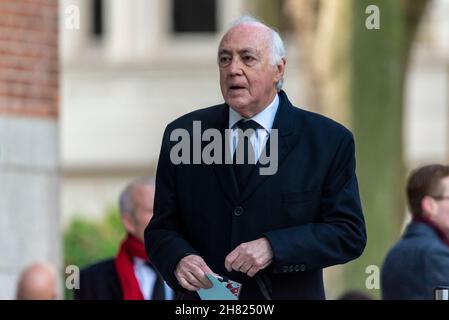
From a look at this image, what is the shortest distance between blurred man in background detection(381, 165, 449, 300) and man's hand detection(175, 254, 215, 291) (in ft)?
6.53

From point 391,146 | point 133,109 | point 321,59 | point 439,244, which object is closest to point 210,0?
point 133,109

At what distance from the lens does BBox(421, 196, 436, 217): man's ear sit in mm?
7066

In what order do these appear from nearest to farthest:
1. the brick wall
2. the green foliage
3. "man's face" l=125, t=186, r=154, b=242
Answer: "man's face" l=125, t=186, r=154, b=242, the brick wall, the green foliage

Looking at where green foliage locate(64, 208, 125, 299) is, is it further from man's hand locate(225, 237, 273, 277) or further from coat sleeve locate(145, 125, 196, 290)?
man's hand locate(225, 237, 273, 277)

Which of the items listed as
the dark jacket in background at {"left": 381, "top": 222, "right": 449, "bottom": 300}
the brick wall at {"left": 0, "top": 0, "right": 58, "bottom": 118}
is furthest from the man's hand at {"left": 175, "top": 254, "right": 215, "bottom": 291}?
the brick wall at {"left": 0, "top": 0, "right": 58, "bottom": 118}

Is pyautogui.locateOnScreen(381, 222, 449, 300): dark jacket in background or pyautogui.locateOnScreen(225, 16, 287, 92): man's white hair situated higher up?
pyautogui.locateOnScreen(225, 16, 287, 92): man's white hair

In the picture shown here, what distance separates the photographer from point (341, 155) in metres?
5.07

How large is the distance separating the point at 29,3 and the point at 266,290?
18.3ft

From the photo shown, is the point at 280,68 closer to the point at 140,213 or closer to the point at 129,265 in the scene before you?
the point at 129,265

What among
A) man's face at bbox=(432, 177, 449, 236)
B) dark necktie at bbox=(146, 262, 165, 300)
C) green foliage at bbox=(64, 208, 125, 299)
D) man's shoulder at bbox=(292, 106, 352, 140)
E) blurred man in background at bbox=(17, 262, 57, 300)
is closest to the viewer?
man's shoulder at bbox=(292, 106, 352, 140)

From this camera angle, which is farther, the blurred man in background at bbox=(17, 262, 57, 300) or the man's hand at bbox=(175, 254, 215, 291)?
the blurred man in background at bbox=(17, 262, 57, 300)

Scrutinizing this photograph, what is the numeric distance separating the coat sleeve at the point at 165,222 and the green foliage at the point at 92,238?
15.4 meters

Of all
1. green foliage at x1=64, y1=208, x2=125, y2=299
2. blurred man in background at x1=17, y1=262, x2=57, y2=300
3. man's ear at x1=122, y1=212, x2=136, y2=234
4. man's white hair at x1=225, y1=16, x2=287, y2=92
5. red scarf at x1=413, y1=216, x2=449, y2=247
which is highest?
man's white hair at x1=225, y1=16, x2=287, y2=92

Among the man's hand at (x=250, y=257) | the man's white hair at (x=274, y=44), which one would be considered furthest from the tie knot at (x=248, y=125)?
the man's hand at (x=250, y=257)
